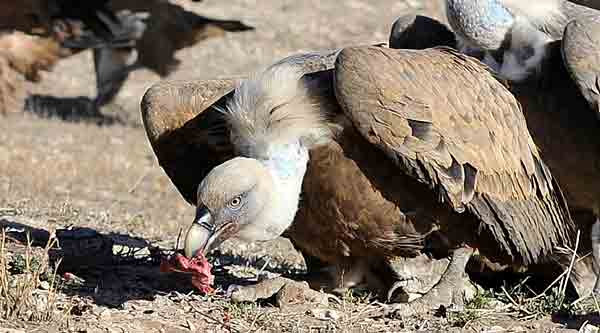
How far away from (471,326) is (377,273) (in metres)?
0.63

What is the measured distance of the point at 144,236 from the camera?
7.38 metres

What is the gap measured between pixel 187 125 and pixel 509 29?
152 cm

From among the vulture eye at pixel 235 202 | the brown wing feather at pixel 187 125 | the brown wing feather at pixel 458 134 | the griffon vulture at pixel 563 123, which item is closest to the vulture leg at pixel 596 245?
the griffon vulture at pixel 563 123

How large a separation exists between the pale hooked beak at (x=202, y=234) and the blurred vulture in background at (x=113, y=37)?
9771 millimetres

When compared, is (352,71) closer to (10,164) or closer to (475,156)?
(475,156)

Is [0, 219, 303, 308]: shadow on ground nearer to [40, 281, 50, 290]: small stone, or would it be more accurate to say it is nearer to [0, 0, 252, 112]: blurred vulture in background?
[40, 281, 50, 290]: small stone

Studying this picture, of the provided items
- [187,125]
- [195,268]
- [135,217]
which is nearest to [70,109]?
[135,217]

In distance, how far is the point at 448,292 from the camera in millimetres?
5043

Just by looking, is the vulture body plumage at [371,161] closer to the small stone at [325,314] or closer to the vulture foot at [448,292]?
the vulture foot at [448,292]

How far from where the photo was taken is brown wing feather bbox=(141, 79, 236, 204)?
512cm

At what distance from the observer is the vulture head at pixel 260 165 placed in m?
4.46

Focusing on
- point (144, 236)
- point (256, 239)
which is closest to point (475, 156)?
point (256, 239)

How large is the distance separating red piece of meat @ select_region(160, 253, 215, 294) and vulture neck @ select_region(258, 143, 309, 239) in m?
0.32

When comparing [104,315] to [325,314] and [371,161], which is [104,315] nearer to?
[325,314]
